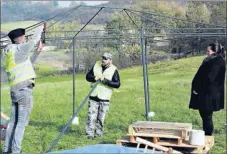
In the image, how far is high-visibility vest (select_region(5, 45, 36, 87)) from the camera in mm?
6285

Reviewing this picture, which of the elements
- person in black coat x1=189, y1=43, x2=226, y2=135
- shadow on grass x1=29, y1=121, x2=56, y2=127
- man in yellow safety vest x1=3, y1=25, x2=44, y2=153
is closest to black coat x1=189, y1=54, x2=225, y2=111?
person in black coat x1=189, y1=43, x2=226, y2=135

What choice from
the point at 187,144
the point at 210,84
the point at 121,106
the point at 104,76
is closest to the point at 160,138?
the point at 187,144

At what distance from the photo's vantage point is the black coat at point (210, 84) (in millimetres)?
7211

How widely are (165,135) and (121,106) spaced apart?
17.9 ft

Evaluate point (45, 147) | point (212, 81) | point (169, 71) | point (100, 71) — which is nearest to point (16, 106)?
point (45, 147)

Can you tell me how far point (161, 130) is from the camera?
20.4 ft

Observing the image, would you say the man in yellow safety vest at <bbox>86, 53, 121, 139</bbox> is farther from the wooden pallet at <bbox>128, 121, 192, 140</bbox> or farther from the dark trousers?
the wooden pallet at <bbox>128, 121, 192, 140</bbox>

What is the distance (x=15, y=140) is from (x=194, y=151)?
225 centimetres

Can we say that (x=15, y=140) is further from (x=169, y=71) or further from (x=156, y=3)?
(x=169, y=71)

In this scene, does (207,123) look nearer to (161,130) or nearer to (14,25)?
(161,130)

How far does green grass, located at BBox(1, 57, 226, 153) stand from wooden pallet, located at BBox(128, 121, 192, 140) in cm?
153

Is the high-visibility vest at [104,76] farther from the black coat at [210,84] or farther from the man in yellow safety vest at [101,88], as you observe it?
the black coat at [210,84]

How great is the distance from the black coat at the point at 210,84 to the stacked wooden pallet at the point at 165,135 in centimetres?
109

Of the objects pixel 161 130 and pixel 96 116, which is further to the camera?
pixel 96 116
